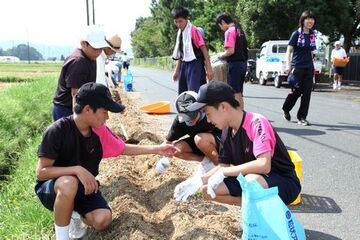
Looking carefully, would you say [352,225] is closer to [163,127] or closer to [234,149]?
[234,149]

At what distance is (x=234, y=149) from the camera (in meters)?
3.19

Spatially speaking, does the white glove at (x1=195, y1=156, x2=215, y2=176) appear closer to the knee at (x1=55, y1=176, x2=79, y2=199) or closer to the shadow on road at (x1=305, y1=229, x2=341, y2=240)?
the shadow on road at (x1=305, y1=229, x2=341, y2=240)

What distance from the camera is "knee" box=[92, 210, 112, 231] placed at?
10.9 feet

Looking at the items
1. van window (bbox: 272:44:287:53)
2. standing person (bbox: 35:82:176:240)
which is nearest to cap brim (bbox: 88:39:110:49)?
Answer: standing person (bbox: 35:82:176:240)

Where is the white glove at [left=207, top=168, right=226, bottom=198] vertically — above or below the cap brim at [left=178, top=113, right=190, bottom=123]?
below

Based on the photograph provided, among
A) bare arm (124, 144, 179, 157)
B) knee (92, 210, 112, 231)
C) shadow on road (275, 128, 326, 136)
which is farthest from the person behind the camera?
shadow on road (275, 128, 326, 136)

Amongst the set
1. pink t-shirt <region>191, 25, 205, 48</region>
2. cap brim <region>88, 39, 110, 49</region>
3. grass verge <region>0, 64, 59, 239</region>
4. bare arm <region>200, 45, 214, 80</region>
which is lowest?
grass verge <region>0, 64, 59, 239</region>

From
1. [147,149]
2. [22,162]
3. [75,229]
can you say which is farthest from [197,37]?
[75,229]

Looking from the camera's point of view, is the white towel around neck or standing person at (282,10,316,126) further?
standing person at (282,10,316,126)

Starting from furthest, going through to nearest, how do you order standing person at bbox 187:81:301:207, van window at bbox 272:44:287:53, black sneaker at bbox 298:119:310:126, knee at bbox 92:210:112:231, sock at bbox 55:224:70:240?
van window at bbox 272:44:287:53, black sneaker at bbox 298:119:310:126, knee at bbox 92:210:112:231, sock at bbox 55:224:70:240, standing person at bbox 187:81:301:207

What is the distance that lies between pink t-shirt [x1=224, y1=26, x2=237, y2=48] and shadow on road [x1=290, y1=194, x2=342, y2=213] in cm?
308

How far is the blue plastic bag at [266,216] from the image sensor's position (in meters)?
2.49

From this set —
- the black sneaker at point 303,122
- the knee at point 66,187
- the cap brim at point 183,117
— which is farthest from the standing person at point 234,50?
the knee at point 66,187

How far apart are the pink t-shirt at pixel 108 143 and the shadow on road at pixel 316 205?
161 cm
